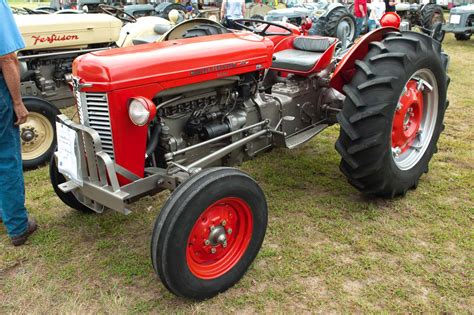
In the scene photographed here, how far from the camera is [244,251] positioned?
2.56 m

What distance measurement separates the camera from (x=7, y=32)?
253 cm

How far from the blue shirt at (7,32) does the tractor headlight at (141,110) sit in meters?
0.85

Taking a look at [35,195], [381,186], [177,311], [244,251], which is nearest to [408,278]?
[381,186]

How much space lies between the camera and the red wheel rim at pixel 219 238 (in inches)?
94.1

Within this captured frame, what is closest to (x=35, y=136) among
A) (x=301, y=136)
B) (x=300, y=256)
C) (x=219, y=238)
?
(x=301, y=136)

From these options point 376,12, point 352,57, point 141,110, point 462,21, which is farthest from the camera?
point 462,21

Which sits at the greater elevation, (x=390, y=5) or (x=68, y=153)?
(x=390, y=5)

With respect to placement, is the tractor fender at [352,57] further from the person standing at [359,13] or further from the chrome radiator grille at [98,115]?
the person standing at [359,13]

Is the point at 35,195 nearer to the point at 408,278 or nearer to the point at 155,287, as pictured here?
the point at 155,287

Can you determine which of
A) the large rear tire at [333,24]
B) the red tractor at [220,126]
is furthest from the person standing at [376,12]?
Answer: the red tractor at [220,126]

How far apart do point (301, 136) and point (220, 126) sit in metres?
0.95

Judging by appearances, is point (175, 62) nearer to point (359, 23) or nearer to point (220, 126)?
point (220, 126)

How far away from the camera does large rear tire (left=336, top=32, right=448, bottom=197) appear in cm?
301

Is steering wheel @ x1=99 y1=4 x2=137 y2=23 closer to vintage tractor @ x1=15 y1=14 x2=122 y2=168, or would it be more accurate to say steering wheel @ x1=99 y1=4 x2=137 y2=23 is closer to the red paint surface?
vintage tractor @ x1=15 y1=14 x2=122 y2=168
